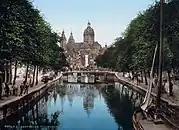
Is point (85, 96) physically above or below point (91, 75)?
below

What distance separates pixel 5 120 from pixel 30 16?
15.0 meters

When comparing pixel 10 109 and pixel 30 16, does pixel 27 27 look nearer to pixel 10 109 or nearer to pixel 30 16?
pixel 30 16

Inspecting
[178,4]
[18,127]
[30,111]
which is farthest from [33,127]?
[178,4]

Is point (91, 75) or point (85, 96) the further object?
point (91, 75)

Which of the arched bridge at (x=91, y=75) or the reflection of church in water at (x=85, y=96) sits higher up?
the arched bridge at (x=91, y=75)

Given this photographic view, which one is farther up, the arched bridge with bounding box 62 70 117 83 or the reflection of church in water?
the arched bridge with bounding box 62 70 117 83

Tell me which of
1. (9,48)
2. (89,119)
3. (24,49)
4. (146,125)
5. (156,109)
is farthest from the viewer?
(24,49)

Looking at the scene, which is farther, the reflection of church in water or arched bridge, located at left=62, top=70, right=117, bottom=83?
arched bridge, located at left=62, top=70, right=117, bottom=83

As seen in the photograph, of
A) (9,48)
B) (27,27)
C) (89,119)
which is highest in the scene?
(27,27)

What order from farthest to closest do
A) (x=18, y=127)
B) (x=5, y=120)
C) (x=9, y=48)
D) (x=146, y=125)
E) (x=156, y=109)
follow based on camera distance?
(x=9, y=48)
(x=5, y=120)
(x=18, y=127)
(x=156, y=109)
(x=146, y=125)

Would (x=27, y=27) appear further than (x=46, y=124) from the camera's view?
Yes

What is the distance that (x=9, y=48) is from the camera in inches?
1538

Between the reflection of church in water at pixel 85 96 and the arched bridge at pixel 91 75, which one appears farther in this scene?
the arched bridge at pixel 91 75

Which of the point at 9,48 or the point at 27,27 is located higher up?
the point at 27,27
